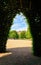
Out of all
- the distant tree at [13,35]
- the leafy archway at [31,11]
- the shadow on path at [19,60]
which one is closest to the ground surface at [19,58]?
the shadow on path at [19,60]

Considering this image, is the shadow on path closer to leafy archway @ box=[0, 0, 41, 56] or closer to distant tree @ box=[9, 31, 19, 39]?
leafy archway @ box=[0, 0, 41, 56]

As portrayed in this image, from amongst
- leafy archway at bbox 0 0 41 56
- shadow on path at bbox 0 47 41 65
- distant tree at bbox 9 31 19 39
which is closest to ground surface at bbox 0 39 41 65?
shadow on path at bbox 0 47 41 65

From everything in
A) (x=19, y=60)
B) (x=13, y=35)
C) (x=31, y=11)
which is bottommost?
(x=19, y=60)

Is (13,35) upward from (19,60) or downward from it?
upward

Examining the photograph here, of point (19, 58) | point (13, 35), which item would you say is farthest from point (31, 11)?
point (13, 35)

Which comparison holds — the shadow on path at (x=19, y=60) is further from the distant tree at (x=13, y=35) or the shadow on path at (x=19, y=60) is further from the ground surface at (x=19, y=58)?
the distant tree at (x=13, y=35)

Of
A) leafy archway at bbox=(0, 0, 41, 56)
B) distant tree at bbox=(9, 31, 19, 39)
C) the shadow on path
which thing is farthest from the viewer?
distant tree at bbox=(9, 31, 19, 39)

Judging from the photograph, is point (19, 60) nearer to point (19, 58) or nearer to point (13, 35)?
point (19, 58)

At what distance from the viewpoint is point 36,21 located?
30.6 feet

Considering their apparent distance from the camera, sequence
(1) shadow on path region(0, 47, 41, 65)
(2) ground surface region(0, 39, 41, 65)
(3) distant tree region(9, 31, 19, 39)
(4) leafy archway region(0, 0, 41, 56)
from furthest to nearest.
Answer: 1. (3) distant tree region(9, 31, 19, 39)
2. (4) leafy archway region(0, 0, 41, 56)
3. (2) ground surface region(0, 39, 41, 65)
4. (1) shadow on path region(0, 47, 41, 65)

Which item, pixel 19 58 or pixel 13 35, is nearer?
pixel 19 58

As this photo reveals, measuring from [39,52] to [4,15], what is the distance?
8.26ft

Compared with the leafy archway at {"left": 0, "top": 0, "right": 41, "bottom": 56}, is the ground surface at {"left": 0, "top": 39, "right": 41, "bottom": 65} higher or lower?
lower

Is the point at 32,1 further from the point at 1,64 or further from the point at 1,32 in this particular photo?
the point at 1,64
